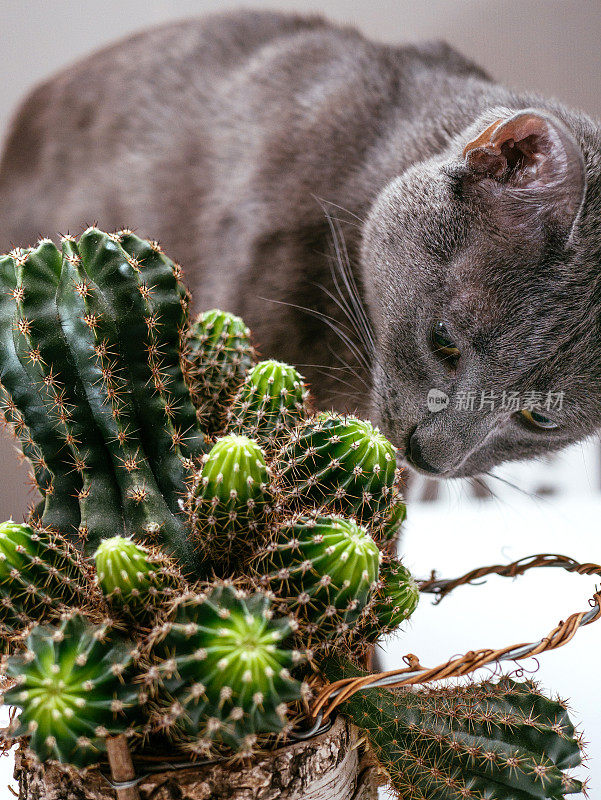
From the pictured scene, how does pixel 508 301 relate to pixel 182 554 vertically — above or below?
above

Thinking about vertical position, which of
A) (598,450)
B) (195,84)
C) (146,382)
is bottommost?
(146,382)

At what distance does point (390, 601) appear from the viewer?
0.66 m

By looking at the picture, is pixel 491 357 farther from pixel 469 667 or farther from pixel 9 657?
pixel 9 657

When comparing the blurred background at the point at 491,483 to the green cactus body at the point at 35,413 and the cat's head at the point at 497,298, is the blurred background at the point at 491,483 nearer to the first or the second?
the cat's head at the point at 497,298

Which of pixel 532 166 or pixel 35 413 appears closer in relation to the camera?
pixel 35 413

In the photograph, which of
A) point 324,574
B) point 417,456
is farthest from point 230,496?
point 417,456

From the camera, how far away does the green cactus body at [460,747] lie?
0.65m

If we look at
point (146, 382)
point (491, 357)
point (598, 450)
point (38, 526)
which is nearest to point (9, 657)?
point (38, 526)

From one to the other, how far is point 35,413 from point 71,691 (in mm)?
262

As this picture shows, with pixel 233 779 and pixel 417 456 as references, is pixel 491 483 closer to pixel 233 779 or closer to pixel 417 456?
pixel 417 456

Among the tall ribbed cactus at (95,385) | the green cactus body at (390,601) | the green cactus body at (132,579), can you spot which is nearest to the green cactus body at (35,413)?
the tall ribbed cactus at (95,385)

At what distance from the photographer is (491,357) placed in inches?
35.1

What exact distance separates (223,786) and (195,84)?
137cm

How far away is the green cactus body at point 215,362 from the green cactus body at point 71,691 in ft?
0.97
